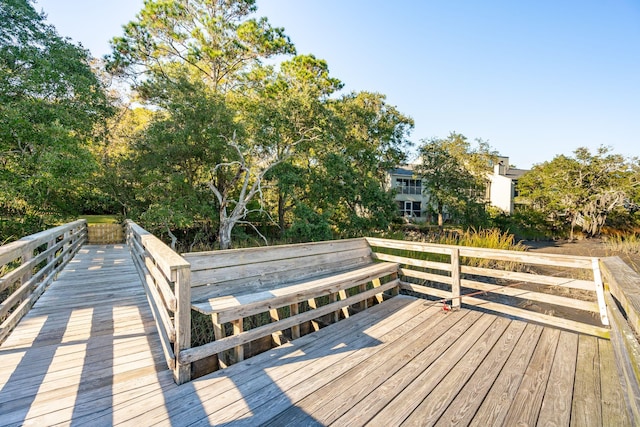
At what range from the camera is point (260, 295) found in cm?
285

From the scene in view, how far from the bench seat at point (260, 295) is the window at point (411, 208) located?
2469 centimetres

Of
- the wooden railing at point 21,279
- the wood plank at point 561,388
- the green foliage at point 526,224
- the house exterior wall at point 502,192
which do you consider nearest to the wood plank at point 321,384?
the wood plank at point 561,388

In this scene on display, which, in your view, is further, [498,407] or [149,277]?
[149,277]

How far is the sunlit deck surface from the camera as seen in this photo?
1.81 m

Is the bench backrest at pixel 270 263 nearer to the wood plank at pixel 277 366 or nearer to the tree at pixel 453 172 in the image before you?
the wood plank at pixel 277 366

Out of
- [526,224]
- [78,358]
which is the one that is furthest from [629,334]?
[526,224]

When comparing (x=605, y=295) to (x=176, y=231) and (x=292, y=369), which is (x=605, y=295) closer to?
(x=292, y=369)

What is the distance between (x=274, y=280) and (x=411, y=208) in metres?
25.9

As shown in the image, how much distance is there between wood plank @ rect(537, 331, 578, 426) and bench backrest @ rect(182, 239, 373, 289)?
2502 millimetres

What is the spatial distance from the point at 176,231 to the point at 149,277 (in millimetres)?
10365

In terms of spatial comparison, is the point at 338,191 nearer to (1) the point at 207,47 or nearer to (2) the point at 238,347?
(1) the point at 207,47

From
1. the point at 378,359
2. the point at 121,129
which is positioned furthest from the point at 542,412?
the point at 121,129

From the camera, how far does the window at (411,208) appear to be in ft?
90.0

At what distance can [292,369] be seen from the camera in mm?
2371
